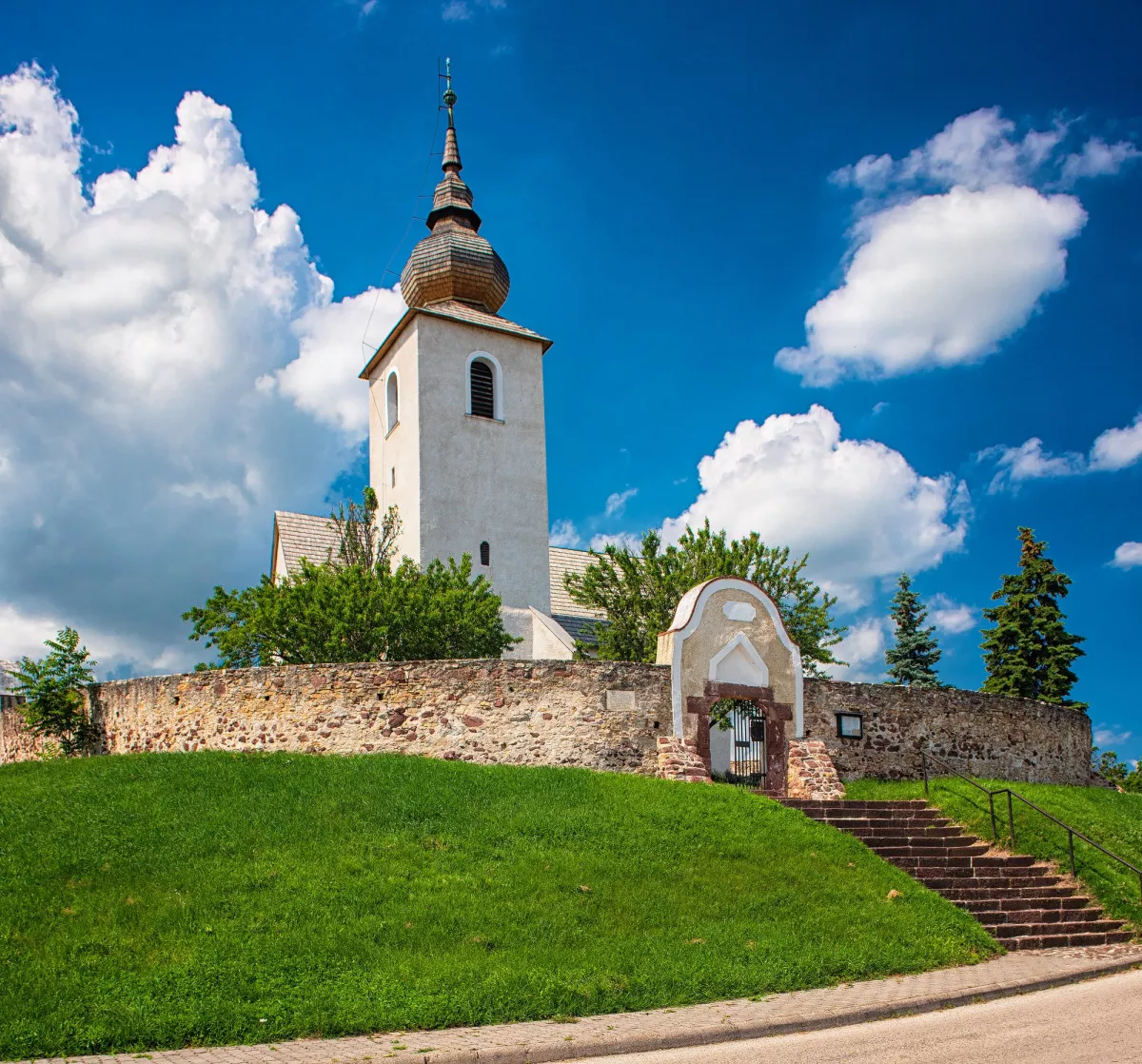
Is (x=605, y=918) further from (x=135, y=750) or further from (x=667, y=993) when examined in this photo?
(x=135, y=750)

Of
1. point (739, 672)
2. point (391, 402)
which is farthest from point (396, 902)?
point (391, 402)

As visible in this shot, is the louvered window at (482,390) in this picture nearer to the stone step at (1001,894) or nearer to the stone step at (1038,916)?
the stone step at (1001,894)

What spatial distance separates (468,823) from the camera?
13172mm

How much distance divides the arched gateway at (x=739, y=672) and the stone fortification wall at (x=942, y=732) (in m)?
0.76

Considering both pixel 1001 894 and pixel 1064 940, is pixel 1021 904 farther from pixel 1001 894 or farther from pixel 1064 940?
pixel 1064 940

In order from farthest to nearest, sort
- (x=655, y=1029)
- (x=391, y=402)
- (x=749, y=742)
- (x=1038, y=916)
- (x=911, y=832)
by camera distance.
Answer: (x=391, y=402)
(x=749, y=742)
(x=911, y=832)
(x=1038, y=916)
(x=655, y=1029)

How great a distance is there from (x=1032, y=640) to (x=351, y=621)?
66.4 ft

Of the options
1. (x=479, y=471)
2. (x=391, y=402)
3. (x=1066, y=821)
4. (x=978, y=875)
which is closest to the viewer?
(x=978, y=875)

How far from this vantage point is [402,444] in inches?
1202

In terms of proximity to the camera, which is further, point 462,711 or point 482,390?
point 482,390

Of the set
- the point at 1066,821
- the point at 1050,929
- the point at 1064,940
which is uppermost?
the point at 1066,821

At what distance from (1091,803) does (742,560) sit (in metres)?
9.91

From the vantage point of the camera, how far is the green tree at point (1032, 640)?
3033 cm

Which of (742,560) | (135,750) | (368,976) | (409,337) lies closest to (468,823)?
(368,976)
